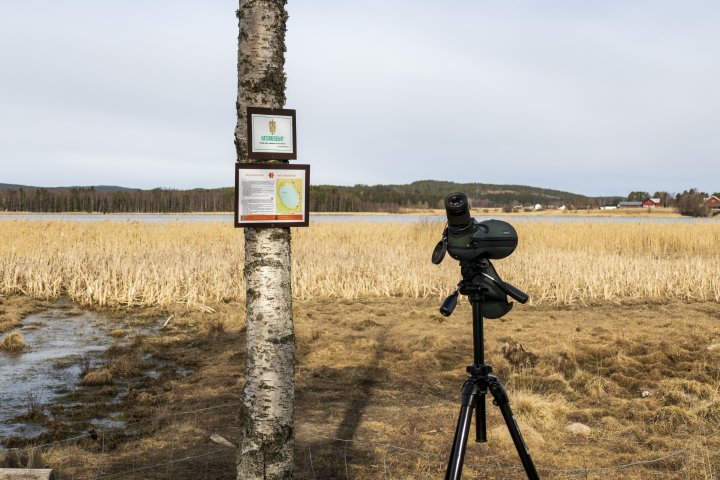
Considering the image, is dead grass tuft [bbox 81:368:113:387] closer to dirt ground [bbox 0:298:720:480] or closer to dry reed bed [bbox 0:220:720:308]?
dirt ground [bbox 0:298:720:480]

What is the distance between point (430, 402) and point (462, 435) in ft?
11.8

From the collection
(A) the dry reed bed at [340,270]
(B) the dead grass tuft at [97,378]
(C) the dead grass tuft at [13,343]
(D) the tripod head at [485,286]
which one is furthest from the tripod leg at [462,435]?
(A) the dry reed bed at [340,270]

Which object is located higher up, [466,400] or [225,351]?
[466,400]

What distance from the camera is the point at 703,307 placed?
12.0m

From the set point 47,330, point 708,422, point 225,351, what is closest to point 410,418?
point 708,422

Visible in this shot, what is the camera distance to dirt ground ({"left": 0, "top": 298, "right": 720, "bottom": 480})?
475cm

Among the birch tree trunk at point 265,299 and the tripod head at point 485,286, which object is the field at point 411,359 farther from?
the tripod head at point 485,286

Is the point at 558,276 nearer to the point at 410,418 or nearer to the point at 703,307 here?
the point at 703,307

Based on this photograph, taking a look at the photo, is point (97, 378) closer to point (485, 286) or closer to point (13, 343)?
point (13, 343)

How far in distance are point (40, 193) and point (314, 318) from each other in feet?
347

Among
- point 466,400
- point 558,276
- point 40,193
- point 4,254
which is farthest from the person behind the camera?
point 40,193

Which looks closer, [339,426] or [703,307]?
[339,426]

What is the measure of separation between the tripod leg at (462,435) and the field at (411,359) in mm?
1698

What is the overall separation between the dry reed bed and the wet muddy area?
1.96 meters
